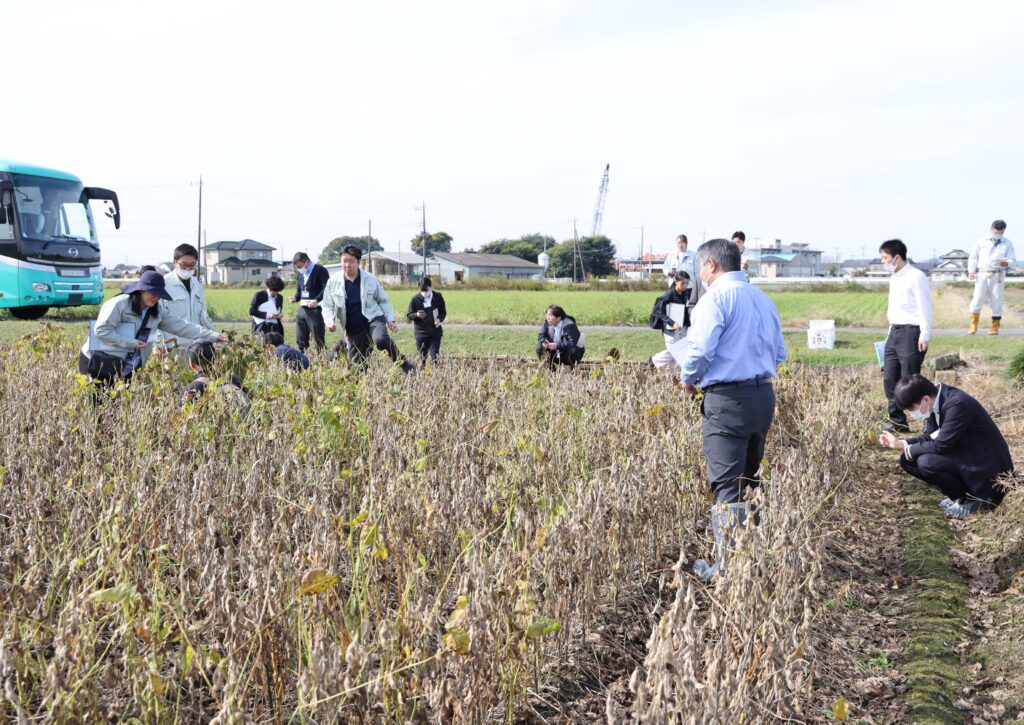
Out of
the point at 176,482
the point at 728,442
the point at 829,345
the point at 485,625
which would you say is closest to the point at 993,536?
the point at 728,442

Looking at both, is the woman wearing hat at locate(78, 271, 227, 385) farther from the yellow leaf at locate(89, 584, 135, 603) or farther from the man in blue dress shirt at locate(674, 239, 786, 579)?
the yellow leaf at locate(89, 584, 135, 603)

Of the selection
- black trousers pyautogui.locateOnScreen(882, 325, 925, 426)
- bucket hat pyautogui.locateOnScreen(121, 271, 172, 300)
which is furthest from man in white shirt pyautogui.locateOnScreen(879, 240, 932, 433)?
bucket hat pyautogui.locateOnScreen(121, 271, 172, 300)

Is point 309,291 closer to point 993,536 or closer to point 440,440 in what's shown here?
point 440,440

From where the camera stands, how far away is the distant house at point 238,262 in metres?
75.8

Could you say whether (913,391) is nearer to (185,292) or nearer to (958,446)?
(958,446)

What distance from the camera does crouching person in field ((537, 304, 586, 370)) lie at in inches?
337

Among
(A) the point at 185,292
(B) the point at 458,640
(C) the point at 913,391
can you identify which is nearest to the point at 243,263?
(A) the point at 185,292

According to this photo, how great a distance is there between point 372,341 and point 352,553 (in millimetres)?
5063

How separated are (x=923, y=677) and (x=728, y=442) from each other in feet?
3.75

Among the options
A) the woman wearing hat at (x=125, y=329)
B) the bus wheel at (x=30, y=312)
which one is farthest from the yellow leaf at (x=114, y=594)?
the bus wheel at (x=30, y=312)

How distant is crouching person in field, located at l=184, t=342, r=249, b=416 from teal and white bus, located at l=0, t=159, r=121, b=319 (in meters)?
11.3

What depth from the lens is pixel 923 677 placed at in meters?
2.99

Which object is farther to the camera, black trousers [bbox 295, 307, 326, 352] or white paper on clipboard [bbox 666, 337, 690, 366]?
black trousers [bbox 295, 307, 326, 352]

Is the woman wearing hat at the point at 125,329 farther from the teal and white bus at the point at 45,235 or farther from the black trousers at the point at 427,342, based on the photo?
the teal and white bus at the point at 45,235
